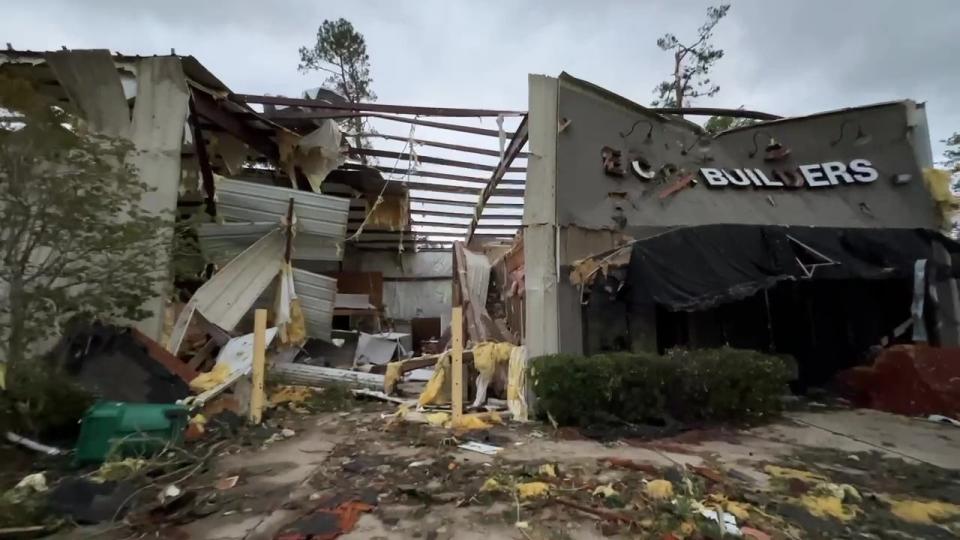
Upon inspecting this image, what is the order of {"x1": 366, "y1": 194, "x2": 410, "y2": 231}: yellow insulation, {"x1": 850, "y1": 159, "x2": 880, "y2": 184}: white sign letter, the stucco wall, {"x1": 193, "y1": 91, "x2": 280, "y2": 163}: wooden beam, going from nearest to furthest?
the stucco wall
{"x1": 193, "y1": 91, "x2": 280, "y2": 163}: wooden beam
{"x1": 850, "y1": 159, "x2": 880, "y2": 184}: white sign letter
{"x1": 366, "y1": 194, "x2": 410, "y2": 231}: yellow insulation

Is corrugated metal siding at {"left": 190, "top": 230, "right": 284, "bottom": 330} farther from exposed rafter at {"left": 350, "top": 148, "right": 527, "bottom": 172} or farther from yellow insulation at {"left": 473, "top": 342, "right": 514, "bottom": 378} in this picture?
yellow insulation at {"left": 473, "top": 342, "right": 514, "bottom": 378}

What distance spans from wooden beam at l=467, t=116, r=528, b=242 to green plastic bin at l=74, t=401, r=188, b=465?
23.0ft

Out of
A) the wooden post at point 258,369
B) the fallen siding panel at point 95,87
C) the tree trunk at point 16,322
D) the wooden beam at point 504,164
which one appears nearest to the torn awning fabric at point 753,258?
the wooden beam at point 504,164

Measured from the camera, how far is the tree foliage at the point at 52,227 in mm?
5750

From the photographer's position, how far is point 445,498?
4.36 meters

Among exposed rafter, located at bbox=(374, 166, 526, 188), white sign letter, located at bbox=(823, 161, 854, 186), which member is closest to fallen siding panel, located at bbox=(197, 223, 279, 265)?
exposed rafter, located at bbox=(374, 166, 526, 188)

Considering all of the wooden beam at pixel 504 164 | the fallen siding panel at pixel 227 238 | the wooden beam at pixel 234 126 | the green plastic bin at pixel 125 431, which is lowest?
the green plastic bin at pixel 125 431

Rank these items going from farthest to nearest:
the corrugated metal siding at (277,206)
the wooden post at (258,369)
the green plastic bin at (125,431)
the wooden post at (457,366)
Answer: the corrugated metal siding at (277,206) < the wooden post at (457,366) < the wooden post at (258,369) < the green plastic bin at (125,431)

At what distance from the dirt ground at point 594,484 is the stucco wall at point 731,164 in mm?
4140

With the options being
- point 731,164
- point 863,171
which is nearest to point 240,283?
point 731,164

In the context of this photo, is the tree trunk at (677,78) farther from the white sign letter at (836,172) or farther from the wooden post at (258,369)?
the wooden post at (258,369)

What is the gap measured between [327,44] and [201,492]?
836 inches

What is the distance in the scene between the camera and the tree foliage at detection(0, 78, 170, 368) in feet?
18.9

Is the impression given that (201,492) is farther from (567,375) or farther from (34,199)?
(567,375)
